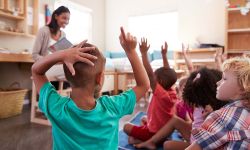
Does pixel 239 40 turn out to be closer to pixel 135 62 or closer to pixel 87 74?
pixel 135 62

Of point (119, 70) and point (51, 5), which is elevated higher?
point (51, 5)

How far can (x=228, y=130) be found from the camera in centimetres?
68

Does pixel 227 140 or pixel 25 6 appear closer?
pixel 227 140

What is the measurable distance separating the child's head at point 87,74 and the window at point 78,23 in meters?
3.75

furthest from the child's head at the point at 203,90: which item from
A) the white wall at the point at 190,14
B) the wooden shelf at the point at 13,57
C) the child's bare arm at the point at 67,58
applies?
the white wall at the point at 190,14

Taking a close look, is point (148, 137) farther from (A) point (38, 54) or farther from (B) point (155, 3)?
(B) point (155, 3)

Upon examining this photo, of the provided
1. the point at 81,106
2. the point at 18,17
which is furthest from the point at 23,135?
the point at 18,17

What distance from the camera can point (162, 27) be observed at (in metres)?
4.84

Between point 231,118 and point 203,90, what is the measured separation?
0.51 metres

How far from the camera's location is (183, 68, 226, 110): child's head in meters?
1.15

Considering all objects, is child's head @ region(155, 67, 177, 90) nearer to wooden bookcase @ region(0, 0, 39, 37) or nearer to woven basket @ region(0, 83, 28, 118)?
woven basket @ region(0, 83, 28, 118)

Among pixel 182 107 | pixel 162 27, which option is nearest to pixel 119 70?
pixel 162 27

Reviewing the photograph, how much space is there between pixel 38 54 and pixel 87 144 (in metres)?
1.89

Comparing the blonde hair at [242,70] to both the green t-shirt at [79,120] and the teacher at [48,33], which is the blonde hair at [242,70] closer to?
the green t-shirt at [79,120]
